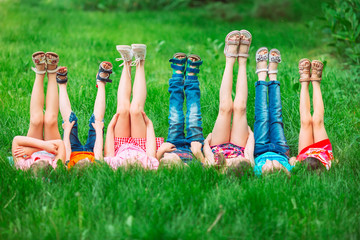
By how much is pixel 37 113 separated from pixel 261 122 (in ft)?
6.03

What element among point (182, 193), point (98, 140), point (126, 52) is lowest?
point (182, 193)

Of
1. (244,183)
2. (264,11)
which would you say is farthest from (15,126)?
(264,11)

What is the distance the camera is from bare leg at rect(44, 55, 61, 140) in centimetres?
350

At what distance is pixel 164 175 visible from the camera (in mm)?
3002

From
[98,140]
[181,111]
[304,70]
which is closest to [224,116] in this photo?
[181,111]

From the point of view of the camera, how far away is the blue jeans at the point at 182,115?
363 centimetres

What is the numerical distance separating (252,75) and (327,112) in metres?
0.99

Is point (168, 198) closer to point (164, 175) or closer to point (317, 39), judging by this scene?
point (164, 175)

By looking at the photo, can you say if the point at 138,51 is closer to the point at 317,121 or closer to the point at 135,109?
the point at 135,109

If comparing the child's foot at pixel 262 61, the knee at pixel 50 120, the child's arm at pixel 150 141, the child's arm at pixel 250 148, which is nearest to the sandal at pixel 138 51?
the child's arm at pixel 150 141

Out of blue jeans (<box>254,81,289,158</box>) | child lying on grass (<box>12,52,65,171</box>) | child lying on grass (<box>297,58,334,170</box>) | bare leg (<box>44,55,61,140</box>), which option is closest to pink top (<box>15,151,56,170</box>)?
child lying on grass (<box>12,52,65,171</box>)

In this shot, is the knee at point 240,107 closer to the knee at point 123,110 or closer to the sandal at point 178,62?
the sandal at point 178,62

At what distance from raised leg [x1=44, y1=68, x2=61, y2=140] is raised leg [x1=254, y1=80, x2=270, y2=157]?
1.63 metres

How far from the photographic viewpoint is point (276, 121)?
3.77 meters
